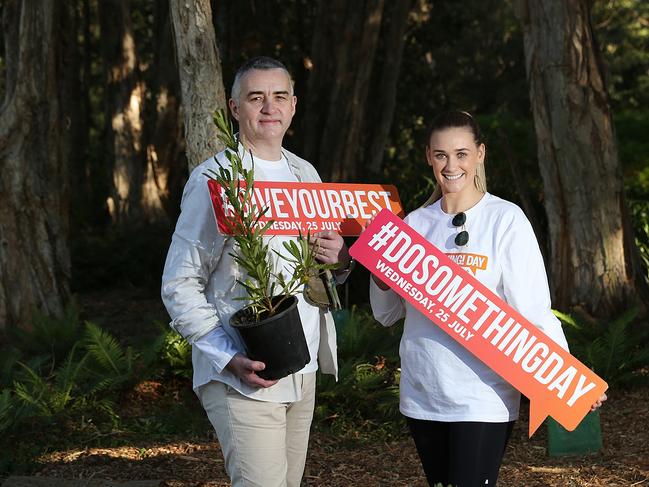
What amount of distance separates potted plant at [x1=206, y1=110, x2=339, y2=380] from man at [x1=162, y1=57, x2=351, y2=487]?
0.19 ft

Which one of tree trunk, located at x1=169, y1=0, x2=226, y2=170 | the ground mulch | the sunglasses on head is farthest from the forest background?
the sunglasses on head

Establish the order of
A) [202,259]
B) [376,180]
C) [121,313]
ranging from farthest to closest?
1. [376,180]
2. [121,313]
3. [202,259]

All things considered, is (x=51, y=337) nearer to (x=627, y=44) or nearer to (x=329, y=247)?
(x=329, y=247)

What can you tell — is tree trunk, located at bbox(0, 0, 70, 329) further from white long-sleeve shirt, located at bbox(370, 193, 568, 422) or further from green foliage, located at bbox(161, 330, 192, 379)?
white long-sleeve shirt, located at bbox(370, 193, 568, 422)

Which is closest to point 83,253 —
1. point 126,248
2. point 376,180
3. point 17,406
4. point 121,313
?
point 126,248

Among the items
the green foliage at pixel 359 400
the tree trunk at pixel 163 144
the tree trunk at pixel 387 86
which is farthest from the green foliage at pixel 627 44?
the green foliage at pixel 359 400

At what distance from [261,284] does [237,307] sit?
205 mm

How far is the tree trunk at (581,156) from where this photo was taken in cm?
836

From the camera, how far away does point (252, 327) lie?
308 cm

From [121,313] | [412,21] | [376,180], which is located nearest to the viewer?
[121,313]

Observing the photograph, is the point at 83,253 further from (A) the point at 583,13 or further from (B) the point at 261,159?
(B) the point at 261,159

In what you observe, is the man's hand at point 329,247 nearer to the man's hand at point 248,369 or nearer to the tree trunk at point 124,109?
the man's hand at point 248,369

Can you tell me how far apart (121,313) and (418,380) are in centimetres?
944

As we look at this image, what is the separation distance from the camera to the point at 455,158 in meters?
3.35
